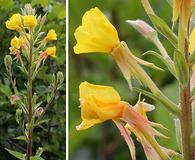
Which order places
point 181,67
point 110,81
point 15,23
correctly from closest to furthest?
1. point 181,67
2. point 110,81
3. point 15,23

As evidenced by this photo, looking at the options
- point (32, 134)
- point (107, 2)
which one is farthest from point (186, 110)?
point (32, 134)

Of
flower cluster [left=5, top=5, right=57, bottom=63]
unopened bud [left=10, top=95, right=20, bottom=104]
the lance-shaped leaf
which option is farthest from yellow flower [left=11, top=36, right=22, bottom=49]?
the lance-shaped leaf

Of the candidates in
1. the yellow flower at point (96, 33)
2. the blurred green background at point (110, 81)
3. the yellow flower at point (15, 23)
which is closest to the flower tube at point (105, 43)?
the yellow flower at point (96, 33)

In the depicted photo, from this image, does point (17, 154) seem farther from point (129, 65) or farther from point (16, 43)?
point (129, 65)

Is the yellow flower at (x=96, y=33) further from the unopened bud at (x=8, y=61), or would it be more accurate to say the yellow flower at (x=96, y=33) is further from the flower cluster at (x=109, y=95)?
the unopened bud at (x=8, y=61)

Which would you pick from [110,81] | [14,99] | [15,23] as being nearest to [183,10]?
[110,81]

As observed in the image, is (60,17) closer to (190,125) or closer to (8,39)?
(8,39)
